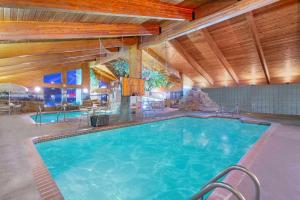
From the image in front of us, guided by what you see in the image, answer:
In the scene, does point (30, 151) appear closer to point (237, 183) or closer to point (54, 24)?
point (54, 24)

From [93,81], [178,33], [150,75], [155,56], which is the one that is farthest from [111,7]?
[93,81]

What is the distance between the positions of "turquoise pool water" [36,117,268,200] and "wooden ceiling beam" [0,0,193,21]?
3.28 meters

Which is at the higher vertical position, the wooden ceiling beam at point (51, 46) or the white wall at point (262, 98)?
the wooden ceiling beam at point (51, 46)

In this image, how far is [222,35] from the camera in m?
8.48

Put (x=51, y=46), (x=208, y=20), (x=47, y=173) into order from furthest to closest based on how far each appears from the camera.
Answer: (x=51, y=46) → (x=208, y=20) → (x=47, y=173)

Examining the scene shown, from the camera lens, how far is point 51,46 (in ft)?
22.3

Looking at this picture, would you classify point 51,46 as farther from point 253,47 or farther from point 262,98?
point 262,98

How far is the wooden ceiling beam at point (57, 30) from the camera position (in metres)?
4.31

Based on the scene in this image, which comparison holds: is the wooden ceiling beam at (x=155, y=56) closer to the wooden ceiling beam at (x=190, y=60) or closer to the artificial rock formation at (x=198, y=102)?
the wooden ceiling beam at (x=190, y=60)

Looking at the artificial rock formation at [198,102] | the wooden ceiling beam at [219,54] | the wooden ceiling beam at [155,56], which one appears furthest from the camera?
the artificial rock formation at [198,102]

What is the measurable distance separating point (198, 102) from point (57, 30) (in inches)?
396

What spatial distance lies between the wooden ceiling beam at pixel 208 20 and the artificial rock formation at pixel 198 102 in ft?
20.0

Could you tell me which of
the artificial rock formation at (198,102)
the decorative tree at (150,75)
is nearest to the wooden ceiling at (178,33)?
the artificial rock formation at (198,102)

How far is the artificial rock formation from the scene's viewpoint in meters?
12.5
